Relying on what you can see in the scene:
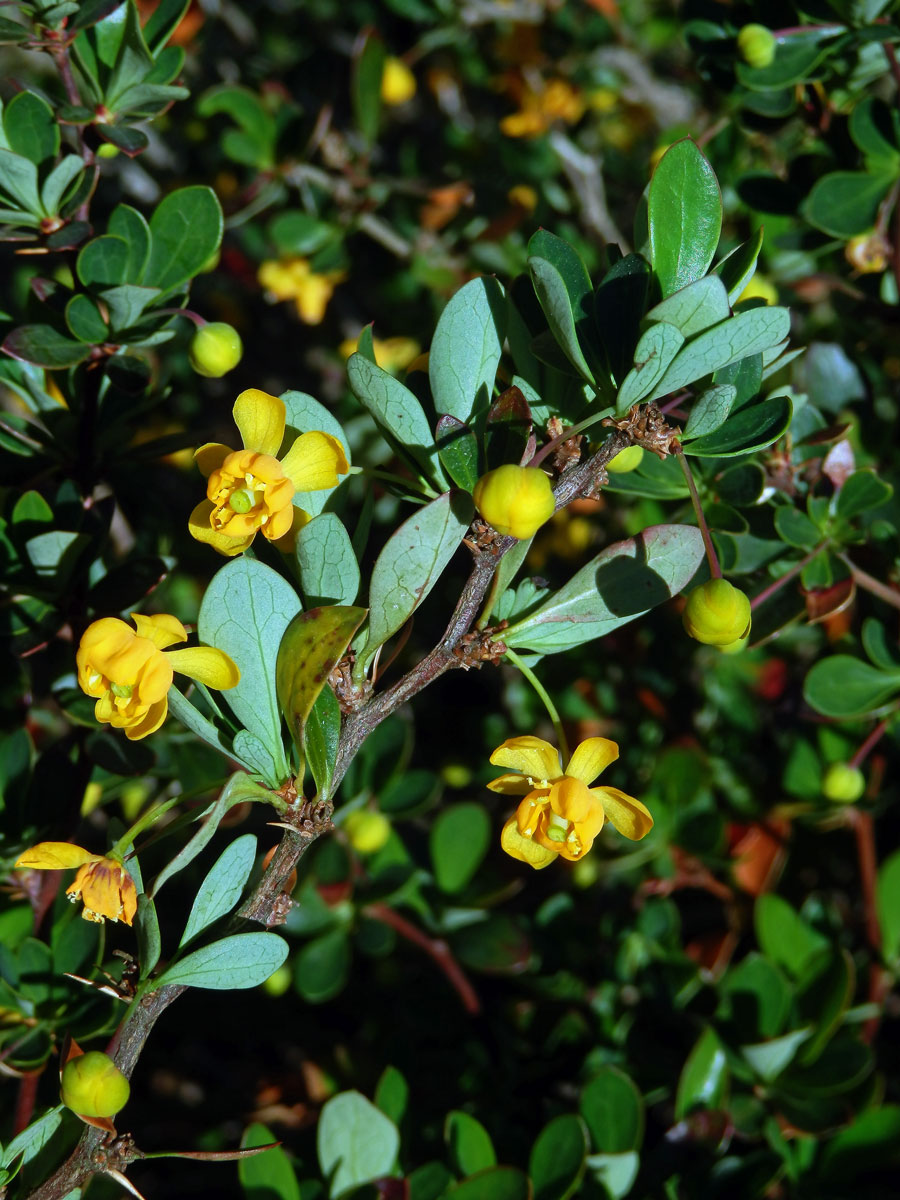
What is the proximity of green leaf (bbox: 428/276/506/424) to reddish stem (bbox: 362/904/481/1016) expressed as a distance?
0.97 m

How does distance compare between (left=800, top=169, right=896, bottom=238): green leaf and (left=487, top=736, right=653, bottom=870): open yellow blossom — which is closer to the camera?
(left=487, top=736, right=653, bottom=870): open yellow blossom

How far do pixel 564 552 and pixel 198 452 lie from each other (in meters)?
1.46

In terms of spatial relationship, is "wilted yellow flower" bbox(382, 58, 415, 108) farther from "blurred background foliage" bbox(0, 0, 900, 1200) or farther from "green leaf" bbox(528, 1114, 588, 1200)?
"green leaf" bbox(528, 1114, 588, 1200)

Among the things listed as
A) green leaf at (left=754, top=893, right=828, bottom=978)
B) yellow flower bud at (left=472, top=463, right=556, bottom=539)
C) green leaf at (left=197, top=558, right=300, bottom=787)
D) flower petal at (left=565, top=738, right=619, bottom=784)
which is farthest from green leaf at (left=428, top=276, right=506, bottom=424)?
green leaf at (left=754, top=893, right=828, bottom=978)

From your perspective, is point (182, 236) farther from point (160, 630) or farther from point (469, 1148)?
point (469, 1148)

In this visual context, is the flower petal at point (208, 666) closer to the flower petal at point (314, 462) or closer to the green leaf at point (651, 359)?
the flower petal at point (314, 462)

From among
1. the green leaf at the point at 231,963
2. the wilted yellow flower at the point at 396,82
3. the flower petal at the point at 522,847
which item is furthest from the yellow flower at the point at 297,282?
the green leaf at the point at 231,963

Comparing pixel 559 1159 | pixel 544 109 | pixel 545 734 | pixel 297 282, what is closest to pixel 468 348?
pixel 559 1159

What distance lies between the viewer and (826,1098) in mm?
1512

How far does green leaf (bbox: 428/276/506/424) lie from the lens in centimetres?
98

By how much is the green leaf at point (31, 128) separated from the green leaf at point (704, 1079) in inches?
62.0

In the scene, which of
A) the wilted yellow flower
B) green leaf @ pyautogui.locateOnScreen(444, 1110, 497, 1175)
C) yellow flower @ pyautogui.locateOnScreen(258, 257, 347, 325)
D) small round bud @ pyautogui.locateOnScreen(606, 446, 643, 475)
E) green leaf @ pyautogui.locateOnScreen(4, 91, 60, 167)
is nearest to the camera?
small round bud @ pyautogui.locateOnScreen(606, 446, 643, 475)

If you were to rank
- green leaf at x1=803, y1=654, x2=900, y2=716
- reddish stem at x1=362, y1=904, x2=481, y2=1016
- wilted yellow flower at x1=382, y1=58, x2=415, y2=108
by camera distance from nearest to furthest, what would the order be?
green leaf at x1=803, y1=654, x2=900, y2=716
reddish stem at x1=362, y1=904, x2=481, y2=1016
wilted yellow flower at x1=382, y1=58, x2=415, y2=108

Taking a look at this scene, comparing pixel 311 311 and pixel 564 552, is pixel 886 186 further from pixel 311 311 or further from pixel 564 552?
pixel 311 311
